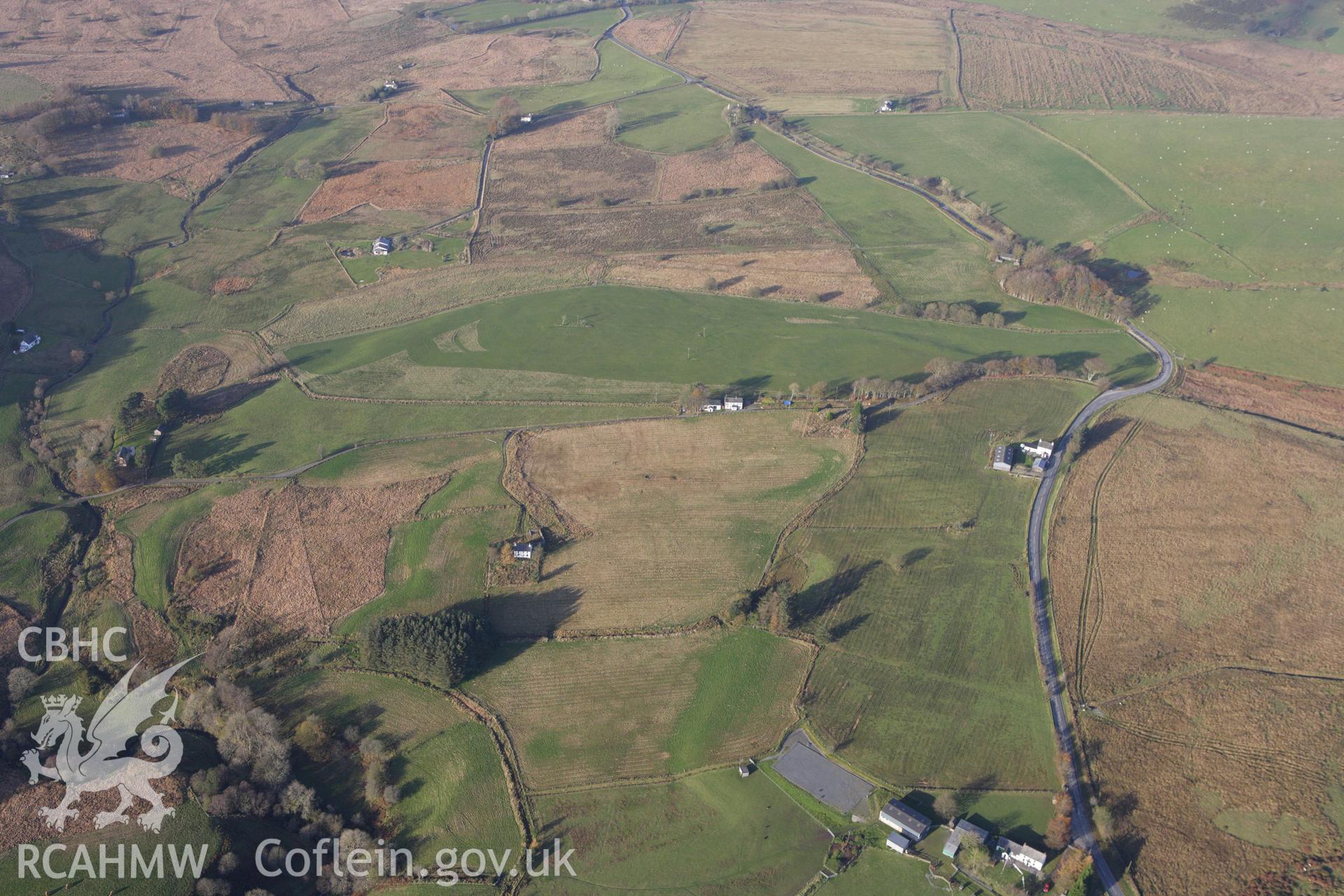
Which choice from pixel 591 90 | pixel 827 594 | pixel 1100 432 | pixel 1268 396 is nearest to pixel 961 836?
pixel 827 594

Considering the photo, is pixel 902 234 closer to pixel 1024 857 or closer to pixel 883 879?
pixel 1024 857

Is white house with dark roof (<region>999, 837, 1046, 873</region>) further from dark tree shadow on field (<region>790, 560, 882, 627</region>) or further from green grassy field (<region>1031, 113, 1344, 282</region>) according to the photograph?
green grassy field (<region>1031, 113, 1344, 282</region>)

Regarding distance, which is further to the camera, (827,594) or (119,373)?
(119,373)

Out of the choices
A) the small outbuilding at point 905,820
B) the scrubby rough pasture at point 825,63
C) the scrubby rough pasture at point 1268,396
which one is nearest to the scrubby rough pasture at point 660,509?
the small outbuilding at point 905,820

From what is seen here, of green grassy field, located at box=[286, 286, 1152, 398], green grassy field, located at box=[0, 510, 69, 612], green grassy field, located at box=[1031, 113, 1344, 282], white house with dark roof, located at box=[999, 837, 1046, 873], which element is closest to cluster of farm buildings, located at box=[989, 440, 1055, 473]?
green grassy field, located at box=[286, 286, 1152, 398]

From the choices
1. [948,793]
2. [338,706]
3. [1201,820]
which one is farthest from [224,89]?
[1201,820]
